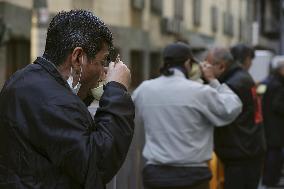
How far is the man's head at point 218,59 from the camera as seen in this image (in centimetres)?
612

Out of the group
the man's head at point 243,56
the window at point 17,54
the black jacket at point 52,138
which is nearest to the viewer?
the black jacket at point 52,138

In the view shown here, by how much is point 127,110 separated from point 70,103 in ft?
0.85

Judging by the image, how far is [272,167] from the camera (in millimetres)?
9953

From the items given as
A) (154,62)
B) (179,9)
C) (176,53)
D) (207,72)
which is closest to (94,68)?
(176,53)

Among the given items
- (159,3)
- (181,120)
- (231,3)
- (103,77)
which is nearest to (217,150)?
(181,120)

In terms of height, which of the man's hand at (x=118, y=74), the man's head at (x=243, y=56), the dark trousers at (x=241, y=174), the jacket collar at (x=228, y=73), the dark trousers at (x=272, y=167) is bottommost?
the dark trousers at (x=272, y=167)

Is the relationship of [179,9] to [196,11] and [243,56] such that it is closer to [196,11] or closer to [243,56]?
[196,11]

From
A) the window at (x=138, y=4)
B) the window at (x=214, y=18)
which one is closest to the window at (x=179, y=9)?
the window at (x=138, y=4)

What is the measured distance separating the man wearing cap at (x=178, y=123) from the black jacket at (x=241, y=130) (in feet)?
2.31

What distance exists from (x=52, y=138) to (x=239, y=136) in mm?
3759

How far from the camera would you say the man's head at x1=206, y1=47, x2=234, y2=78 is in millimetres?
6121

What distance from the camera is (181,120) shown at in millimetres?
5117

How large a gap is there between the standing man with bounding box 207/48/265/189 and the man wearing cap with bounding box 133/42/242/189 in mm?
721

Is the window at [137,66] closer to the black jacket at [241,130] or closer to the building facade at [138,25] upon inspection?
the building facade at [138,25]
